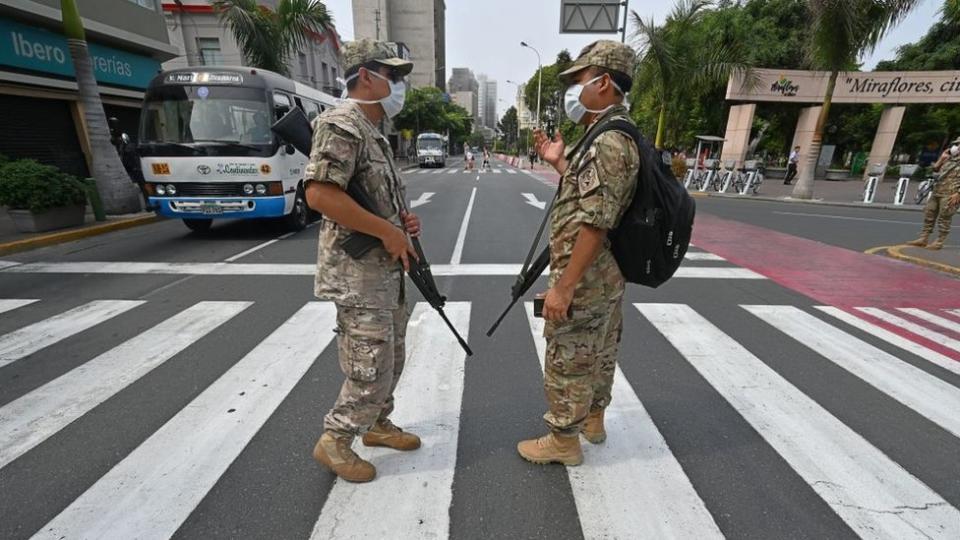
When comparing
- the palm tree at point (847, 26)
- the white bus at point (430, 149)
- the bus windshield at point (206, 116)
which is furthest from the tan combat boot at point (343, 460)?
the white bus at point (430, 149)

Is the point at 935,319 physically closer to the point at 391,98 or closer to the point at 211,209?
the point at 391,98

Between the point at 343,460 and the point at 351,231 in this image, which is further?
the point at 343,460

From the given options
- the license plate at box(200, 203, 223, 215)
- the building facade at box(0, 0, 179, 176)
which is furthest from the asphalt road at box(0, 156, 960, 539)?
the building facade at box(0, 0, 179, 176)

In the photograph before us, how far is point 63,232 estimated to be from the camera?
24.1ft

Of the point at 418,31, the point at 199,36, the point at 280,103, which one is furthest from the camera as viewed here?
the point at 418,31

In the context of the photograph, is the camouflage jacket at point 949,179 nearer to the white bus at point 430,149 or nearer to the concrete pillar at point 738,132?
the concrete pillar at point 738,132

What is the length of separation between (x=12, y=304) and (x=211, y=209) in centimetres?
299

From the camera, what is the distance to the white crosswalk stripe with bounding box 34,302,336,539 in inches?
76.7

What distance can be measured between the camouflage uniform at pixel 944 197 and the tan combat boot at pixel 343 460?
957 cm

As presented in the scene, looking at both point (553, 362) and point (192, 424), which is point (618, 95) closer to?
point (553, 362)

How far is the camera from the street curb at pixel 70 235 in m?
6.49

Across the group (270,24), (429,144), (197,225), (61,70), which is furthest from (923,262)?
(429,144)

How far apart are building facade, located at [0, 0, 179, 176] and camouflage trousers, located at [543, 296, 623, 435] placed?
14.1 meters

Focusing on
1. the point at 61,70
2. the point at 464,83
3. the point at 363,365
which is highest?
the point at 464,83
